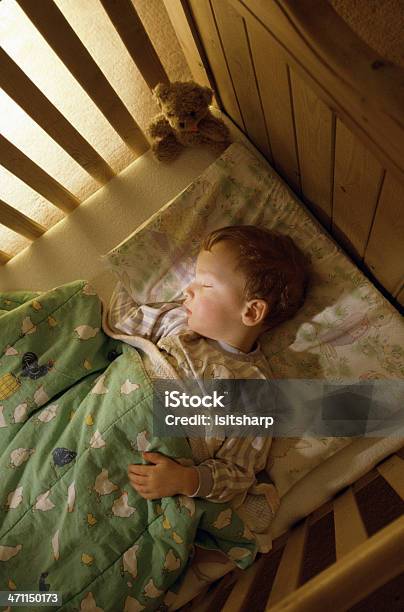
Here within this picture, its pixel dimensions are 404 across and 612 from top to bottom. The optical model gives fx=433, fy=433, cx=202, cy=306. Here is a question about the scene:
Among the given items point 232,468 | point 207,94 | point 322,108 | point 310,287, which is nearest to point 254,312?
point 310,287

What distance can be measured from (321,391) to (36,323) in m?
0.73

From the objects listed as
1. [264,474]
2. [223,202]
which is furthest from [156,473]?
[223,202]

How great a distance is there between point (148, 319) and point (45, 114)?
55 cm

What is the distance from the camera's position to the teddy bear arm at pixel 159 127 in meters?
1.18

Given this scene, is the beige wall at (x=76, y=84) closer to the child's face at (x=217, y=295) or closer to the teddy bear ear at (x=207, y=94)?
the teddy bear ear at (x=207, y=94)

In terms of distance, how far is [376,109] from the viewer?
19.8 inches

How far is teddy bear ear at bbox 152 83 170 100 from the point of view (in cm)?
106

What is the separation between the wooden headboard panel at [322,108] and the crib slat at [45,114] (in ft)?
1.23

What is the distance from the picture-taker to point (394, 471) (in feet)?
3.03

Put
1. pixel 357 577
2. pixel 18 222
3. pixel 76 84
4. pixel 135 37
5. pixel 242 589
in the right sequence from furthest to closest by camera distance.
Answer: pixel 76 84 → pixel 18 222 → pixel 135 37 → pixel 242 589 → pixel 357 577

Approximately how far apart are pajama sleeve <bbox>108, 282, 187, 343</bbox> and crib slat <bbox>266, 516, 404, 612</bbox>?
2.22 feet

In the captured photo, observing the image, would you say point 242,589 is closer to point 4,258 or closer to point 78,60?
point 4,258

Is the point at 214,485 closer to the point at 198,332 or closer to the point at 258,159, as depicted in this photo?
the point at 198,332

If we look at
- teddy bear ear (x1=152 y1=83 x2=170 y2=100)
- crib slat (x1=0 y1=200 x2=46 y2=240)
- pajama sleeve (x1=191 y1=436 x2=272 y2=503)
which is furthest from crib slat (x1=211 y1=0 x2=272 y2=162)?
pajama sleeve (x1=191 y1=436 x2=272 y2=503)
